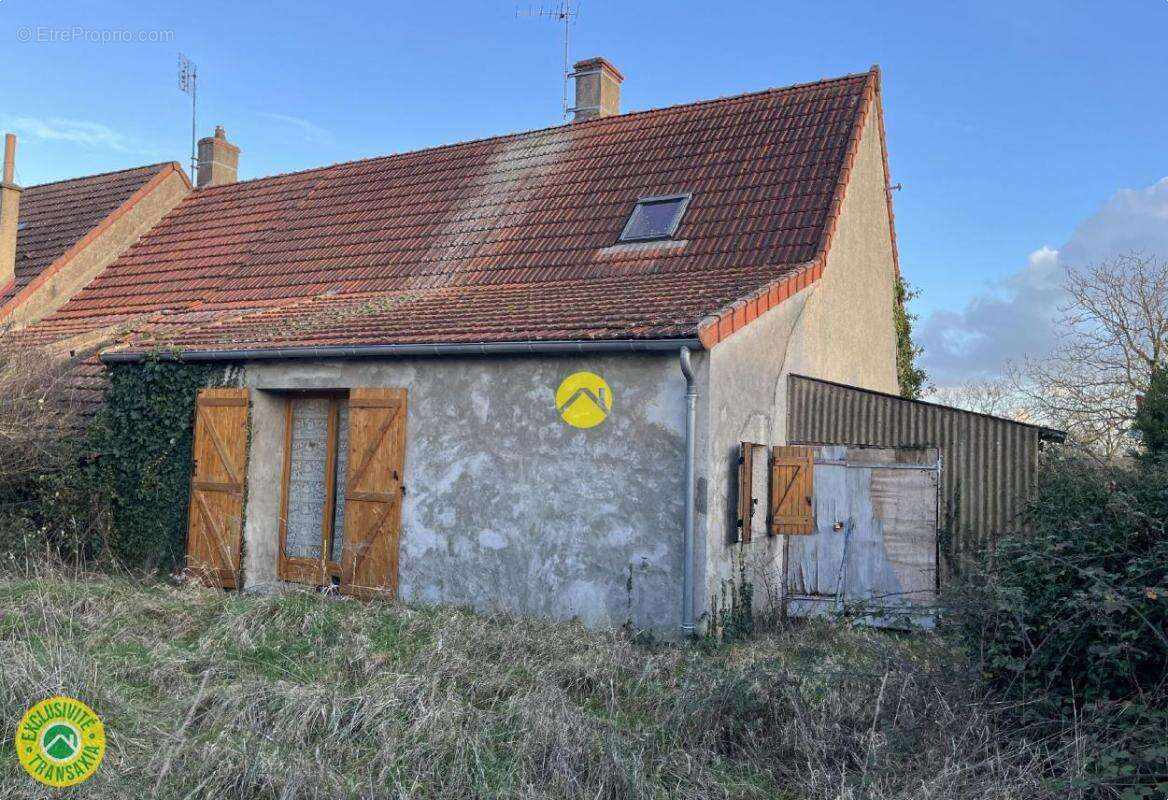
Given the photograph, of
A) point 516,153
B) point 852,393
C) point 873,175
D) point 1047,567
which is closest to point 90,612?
point 1047,567

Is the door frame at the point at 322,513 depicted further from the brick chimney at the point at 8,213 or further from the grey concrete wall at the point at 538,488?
the brick chimney at the point at 8,213

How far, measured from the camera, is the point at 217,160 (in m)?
18.6

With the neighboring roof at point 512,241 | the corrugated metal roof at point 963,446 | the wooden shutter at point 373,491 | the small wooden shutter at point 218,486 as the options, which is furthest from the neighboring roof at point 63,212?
the corrugated metal roof at point 963,446

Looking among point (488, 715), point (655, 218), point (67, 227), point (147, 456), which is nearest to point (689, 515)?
point (488, 715)

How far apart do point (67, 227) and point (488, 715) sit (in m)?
14.3

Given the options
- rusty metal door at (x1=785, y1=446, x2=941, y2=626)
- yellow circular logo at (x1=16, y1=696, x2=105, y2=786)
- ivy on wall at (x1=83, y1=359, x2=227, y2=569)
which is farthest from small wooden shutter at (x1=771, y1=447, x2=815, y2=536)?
yellow circular logo at (x1=16, y1=696, x2=105, y2=786)

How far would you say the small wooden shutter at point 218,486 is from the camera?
377 inches

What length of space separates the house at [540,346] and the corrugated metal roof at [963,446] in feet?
2.71

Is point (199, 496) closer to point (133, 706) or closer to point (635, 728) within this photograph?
point (133, 706)

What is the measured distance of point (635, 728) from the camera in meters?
5.11

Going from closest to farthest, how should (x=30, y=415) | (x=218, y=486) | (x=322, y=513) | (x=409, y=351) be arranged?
(x=409, y=351) < (x=218, y=486) < (x=322, y=513) < (x=30, y=415)

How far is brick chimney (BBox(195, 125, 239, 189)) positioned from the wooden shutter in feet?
37.4

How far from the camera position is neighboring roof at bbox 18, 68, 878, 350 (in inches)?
369

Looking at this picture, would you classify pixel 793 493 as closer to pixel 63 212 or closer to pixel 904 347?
pixel 904 347
